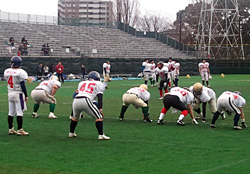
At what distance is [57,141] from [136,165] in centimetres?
292

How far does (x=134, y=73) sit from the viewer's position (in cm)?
4797

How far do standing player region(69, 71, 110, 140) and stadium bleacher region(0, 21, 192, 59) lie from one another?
32.3 metres

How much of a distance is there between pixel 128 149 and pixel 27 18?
44.5 m

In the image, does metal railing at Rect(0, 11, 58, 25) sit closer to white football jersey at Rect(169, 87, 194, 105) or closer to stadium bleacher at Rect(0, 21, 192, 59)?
stadium bleacher at Rect(0, 21, 192, 59)

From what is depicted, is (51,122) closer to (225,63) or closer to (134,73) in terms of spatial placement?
(134,73)

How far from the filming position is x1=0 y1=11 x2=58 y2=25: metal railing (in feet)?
163


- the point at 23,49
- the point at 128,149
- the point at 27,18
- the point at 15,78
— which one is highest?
the point at 27,18

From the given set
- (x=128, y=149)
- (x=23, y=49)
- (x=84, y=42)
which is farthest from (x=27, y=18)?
(x=128, y=149)

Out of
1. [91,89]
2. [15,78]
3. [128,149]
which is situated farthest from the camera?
[15,78]

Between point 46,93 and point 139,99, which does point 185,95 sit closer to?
point 139,99

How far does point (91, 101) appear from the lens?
10383 millimetres

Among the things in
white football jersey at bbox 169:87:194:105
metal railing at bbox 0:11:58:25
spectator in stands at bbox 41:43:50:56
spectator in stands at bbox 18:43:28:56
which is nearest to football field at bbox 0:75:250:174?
white football jersey at bbox 169:87:194:105

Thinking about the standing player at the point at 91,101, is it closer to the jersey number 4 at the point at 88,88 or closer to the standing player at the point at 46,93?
the jersey number 4 at the point at 88,88

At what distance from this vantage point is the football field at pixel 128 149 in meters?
7.94
